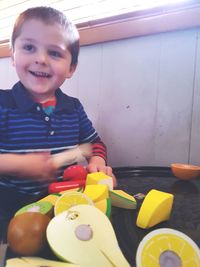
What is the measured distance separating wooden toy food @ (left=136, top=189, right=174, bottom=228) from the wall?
37 cm

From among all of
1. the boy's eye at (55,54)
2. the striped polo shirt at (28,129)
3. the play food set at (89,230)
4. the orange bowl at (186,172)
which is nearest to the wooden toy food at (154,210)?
the play food set at (89,230)

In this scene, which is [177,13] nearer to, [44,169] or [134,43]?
[134,43]

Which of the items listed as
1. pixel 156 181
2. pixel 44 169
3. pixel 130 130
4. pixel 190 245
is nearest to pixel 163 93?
pixel 130 130

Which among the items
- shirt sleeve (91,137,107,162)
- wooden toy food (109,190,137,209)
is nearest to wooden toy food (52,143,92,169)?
shirt sleeve (91,137,107,162)

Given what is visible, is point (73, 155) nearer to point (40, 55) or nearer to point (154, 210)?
point (40, 55)

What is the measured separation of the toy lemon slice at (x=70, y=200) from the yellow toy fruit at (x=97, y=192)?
0.6 inches

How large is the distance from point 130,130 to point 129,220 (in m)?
0.44

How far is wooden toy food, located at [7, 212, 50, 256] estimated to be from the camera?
0.30 meters

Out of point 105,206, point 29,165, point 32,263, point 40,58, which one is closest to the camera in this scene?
point 32,263

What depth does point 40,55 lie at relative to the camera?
2.15 ft

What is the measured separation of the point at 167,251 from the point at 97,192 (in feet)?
0.49

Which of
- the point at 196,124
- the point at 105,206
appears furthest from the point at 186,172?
the point at 105,206

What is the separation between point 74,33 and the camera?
0.76m

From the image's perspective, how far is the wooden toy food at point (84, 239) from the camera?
29cm
